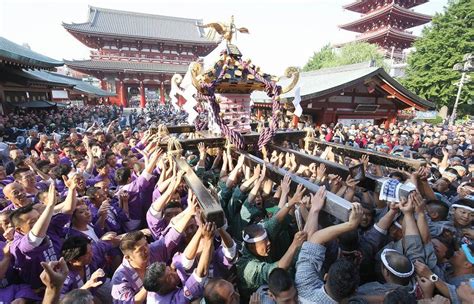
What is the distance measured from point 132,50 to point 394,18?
3433 centimetres

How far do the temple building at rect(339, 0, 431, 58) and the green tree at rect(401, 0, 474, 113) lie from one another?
24.9ft

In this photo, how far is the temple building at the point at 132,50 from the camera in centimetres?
2920

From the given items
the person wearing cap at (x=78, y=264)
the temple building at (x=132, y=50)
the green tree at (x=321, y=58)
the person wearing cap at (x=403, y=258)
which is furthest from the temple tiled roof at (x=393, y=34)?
the person wearing cap at (x=78, y=264)

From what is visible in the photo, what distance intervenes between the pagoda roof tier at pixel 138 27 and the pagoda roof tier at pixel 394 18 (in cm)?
2203

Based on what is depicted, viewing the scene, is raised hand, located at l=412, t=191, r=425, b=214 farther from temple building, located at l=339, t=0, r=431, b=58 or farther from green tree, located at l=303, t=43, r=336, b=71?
green tree, located at l=303, t=43, r=336, b=71

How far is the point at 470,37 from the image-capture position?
24.4m

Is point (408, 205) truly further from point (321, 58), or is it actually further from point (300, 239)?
point (321, 58)

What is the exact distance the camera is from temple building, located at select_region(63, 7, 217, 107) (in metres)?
29.2

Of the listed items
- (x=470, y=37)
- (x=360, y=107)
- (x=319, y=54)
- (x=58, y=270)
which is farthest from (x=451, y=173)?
(x=319, y=54)

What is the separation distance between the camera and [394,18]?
114 ft

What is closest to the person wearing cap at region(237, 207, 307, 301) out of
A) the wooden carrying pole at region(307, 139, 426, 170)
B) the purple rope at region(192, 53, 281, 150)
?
the wooden carrying pole at region(307, 139, 426, 170)

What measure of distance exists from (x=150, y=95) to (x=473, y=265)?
2658 inches

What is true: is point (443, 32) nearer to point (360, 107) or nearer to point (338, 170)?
point (360, 107)

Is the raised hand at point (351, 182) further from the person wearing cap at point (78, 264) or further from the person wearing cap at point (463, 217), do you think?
the person wearing cap at point (78, 264)
